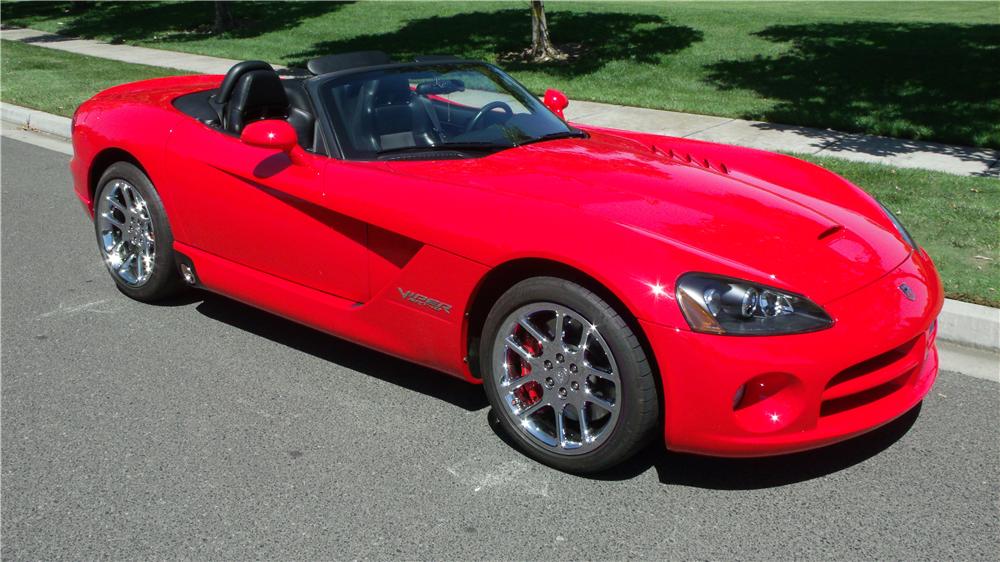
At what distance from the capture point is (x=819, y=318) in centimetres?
334

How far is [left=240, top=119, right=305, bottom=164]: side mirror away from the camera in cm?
427

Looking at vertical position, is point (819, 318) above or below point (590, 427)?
above

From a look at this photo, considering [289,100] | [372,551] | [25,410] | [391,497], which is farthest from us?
[289,100]

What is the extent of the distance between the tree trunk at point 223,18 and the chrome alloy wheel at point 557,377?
56.4ft

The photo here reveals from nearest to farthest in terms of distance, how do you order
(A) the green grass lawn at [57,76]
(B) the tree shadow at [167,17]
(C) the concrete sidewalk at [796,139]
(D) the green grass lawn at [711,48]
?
(C) the concrete sidewalk at [796,139] < (D) the green grass lawn at [711,48] < (A) the green grass lawn at [57,76] < (B) the tree shadow at [167,17]

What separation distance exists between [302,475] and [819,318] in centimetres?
193

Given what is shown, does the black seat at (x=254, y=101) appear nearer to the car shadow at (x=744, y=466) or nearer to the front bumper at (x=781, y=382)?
the car shadow at (x=744, y=466)

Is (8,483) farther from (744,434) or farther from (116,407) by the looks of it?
(744,434)

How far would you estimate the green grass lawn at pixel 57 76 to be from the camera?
1216 centimetres

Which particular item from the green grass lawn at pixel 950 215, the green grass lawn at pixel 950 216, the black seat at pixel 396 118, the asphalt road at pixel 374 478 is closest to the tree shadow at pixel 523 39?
the green grass lawn at pixel 950 215

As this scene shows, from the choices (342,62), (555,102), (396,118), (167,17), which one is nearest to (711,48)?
(555,102)

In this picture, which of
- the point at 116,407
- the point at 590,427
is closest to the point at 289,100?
the point at 116,407

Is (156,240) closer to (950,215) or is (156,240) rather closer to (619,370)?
(619,370)

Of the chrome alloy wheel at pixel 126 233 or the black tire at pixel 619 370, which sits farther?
the chrome alloy wheel at pixel 126 233
